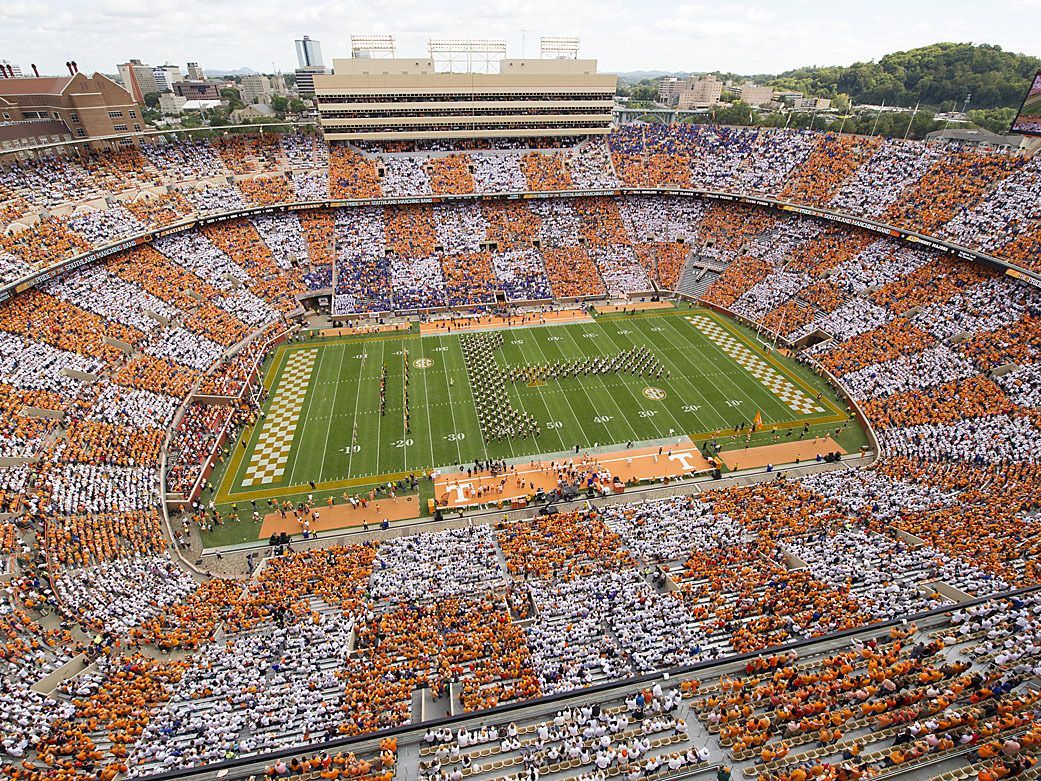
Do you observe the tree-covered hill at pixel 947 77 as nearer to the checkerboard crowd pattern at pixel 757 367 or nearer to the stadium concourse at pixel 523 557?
the stadium concourse at pixel 523 557

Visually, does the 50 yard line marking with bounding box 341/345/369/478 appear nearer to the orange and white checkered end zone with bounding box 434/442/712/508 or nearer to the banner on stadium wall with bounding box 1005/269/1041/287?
the orange and white checkered end zone with bounding box 434/442/712/508

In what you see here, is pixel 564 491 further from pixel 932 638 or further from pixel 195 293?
pixel 195 293

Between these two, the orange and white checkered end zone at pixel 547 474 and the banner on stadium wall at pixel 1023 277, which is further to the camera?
the banner on stadium wall at pixel 1023 277

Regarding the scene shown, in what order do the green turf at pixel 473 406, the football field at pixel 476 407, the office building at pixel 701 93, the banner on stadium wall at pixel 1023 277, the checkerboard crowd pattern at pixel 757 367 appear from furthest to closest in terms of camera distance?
the office building at pixel 701 93 < the checkerboard crowd pattern at pixel 757 367 < the banner on stadium wall at pixel 1023 277 < the football field at pixel 476 407 < the green turf at pixel 473 406

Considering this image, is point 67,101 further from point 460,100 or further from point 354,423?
point 354,423

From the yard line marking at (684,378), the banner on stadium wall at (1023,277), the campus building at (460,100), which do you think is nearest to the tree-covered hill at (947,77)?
the campus building at (460,100)

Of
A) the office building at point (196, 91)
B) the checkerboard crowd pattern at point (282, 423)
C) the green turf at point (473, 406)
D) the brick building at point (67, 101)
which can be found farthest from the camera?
the office building at point (196, 91)

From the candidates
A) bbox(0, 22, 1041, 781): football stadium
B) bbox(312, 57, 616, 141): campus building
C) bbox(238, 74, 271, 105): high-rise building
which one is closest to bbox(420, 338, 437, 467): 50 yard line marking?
bbox(0, 22, 1041, 781): football stadium
